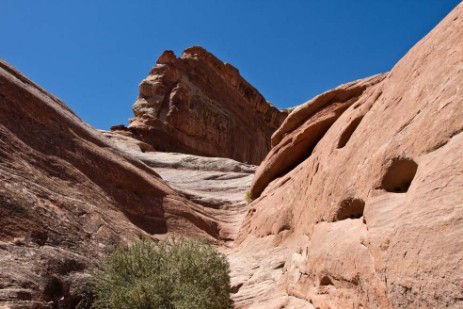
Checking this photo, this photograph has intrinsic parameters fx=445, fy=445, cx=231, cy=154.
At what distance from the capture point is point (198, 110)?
6228cm

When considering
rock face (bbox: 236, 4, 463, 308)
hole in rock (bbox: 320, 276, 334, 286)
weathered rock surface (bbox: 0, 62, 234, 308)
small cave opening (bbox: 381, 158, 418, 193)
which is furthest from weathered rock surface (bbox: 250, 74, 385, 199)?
hole in rock (bbox: 320, 276, 334, 286)

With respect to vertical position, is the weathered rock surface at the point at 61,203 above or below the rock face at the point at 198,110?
below

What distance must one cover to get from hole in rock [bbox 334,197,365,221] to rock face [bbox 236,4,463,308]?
23 millimetres

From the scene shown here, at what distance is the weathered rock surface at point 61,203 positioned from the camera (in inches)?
418

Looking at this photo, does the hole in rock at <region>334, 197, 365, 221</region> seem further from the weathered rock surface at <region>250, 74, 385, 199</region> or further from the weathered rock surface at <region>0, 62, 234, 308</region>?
the weathered rock surface at <region>250, 74, 385, 199</region>

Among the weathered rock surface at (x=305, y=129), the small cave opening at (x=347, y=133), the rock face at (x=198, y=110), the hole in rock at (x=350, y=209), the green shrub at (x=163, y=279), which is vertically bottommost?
the green shrub at (x=163, y=279)

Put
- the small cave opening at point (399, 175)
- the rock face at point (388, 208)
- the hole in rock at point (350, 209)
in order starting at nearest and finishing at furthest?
the rock face at point (388, 208), the small cave opening at point (399, 175), the hole in rock at point (350, 209)

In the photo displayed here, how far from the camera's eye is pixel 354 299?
781 centimetres

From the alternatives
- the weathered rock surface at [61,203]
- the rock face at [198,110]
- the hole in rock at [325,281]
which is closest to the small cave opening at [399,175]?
the hole in rock at [325,281]

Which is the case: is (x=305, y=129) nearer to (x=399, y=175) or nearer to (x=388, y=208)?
(x=399, y=175)

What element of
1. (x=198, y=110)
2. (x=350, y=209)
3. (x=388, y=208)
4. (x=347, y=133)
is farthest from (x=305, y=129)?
(x=198, y=110)

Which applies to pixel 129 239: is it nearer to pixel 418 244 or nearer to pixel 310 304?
pixel 310 304

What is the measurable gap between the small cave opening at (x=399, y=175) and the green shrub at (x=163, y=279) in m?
5.33

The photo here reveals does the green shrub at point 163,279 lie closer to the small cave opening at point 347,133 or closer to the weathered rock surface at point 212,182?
the small cave opening at point 347,133
